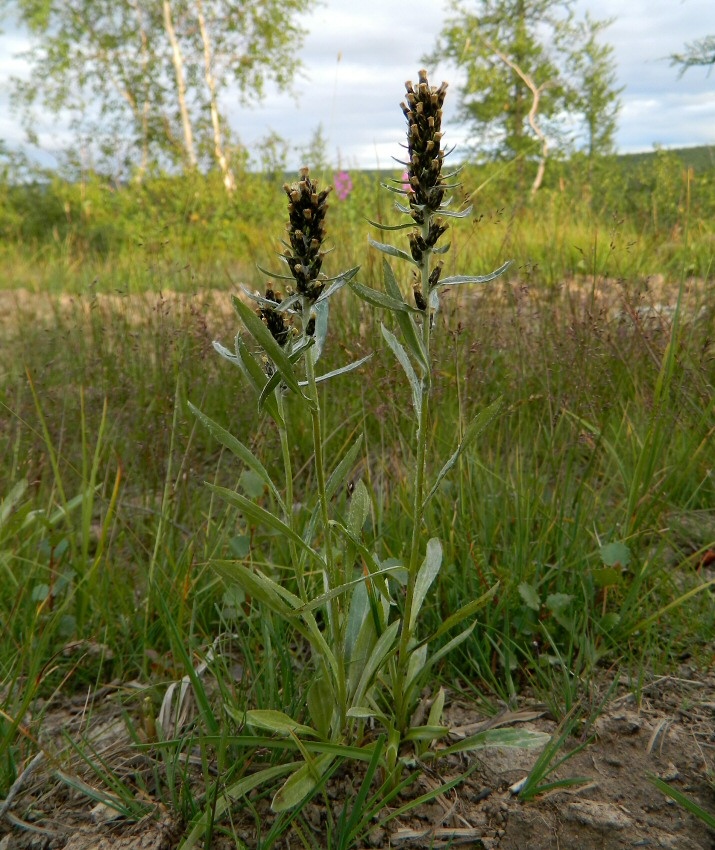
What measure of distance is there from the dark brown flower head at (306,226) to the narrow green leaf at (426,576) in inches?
23.6

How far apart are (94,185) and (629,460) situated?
1233 cm

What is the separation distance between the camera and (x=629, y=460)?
222 centimetres

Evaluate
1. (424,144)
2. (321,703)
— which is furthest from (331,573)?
(424,144)

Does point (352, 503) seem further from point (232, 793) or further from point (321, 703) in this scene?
point (232, 793)

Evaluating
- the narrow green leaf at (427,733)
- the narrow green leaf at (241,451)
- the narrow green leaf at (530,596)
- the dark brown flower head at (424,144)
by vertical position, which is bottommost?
the narrow green leaf at (427,733)

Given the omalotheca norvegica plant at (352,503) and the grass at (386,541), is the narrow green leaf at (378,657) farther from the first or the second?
the grass at (386,541)

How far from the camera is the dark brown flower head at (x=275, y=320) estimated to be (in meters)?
1.08

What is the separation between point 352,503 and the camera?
4.31 ft

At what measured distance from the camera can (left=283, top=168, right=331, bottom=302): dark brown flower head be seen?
101 cm

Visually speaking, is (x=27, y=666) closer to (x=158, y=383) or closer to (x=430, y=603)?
(x=430, y=603)

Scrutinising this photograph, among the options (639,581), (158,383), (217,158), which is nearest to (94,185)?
(217,158)

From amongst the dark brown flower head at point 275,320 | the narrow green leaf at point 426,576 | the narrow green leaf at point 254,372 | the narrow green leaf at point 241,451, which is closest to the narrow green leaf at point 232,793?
the narrow green leaf at point 426,576

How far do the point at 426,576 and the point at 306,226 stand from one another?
2.33 ft

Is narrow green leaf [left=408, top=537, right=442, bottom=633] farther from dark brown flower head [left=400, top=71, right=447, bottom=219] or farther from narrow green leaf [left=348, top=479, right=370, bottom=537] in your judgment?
dark brown flower head [left=400, top=71, right=447, bottom=219]
